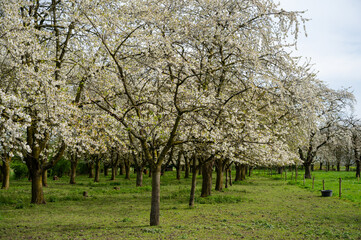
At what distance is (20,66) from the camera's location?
11.2 m

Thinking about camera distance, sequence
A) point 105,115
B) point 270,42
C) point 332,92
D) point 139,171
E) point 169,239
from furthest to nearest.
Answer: point 332,92 < point 139,171 < point 270,42 < point 105,115 < point 169,239

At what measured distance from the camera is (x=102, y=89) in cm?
1385

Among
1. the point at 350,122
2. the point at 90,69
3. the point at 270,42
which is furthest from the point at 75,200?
the point at 350,122

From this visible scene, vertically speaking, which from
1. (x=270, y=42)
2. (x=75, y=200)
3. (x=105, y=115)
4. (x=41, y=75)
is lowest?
(x=75, y=200)

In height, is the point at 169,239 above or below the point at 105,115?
below

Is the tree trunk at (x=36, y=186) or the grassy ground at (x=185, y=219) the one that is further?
the tree trunk at (x=36, y=186)

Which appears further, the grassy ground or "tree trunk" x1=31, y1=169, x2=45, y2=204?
"tree trunk" x1=31, y1=169, x2=45, y2=204

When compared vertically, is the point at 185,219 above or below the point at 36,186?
below

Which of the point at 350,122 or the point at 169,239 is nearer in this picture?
the point at 169,239

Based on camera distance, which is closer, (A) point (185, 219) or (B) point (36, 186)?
(A) point (185, 219)

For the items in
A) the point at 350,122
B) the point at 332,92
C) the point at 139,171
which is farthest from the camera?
the point at 350,122

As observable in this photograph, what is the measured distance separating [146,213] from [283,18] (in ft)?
35.3

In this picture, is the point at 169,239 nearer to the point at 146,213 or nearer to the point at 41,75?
the point at 146,213

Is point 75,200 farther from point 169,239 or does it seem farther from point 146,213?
point 169,239
